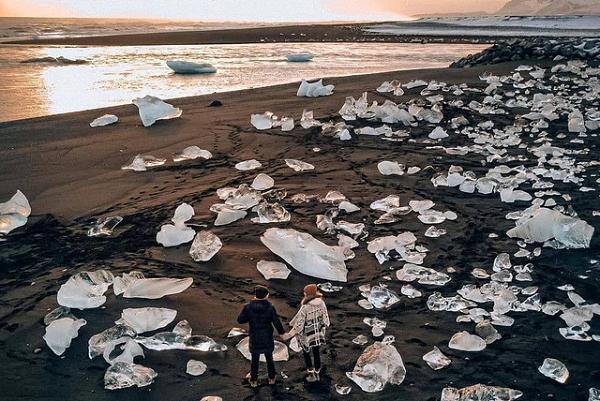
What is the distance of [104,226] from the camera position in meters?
6.10

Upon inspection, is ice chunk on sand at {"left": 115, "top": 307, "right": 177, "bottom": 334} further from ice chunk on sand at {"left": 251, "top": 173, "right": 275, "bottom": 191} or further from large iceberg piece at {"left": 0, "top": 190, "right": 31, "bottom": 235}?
ice chunk on sand at {"left": 251, "top": 173, "right": 275, "bottom": 191}

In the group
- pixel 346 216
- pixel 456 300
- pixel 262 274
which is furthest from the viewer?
pixel 346 216

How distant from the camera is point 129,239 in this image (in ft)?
19.2

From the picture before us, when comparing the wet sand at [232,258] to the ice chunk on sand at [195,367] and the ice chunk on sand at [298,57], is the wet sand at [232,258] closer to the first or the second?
the ice chunk on sand at [195,367]

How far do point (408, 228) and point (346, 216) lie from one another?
29.0 inches

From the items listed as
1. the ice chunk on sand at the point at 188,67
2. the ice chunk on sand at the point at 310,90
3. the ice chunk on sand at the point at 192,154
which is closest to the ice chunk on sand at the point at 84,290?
the ice chunk on sand at the point at 192,154

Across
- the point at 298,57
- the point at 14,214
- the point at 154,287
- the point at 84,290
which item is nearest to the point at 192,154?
the point at 14,214

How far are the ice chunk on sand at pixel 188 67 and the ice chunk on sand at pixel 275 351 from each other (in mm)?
18411

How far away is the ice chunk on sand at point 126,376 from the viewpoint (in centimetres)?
362

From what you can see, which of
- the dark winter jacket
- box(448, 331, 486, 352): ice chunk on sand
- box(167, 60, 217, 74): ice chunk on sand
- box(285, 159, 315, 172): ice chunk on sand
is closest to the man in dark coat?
the dark winter jacket

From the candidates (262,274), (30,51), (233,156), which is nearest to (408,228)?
(262,274)

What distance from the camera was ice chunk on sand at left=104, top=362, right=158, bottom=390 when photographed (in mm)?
3618

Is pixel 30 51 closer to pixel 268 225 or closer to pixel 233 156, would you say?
pixel 233 156

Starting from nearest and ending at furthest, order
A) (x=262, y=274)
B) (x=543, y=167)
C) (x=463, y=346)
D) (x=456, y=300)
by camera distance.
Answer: (x=463, y=346) → (x=456, y=300) → (x=262, y=274) → (x=543, y=167)
